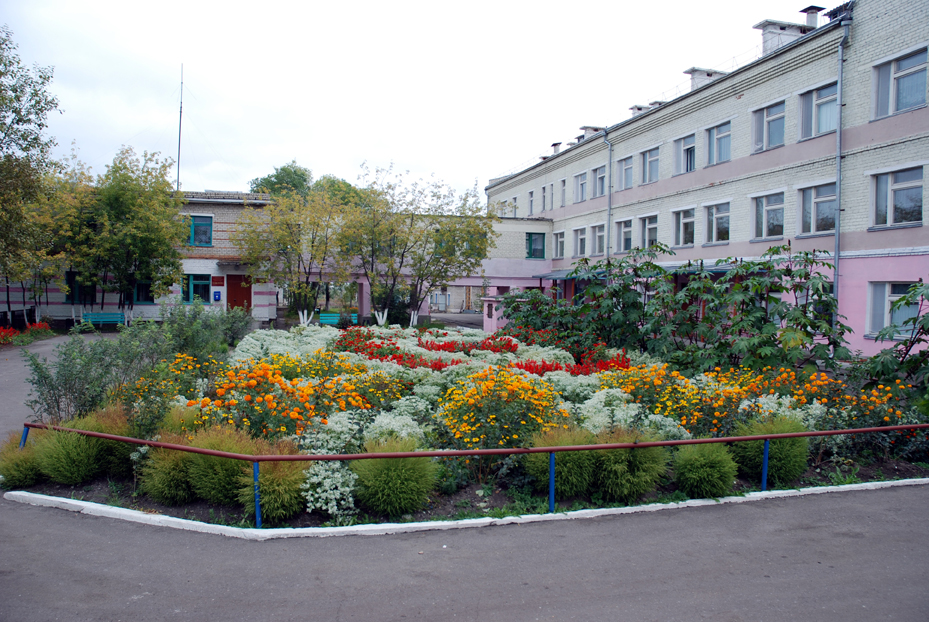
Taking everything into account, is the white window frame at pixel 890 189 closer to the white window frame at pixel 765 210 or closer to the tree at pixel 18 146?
the white window frame at pixel 765 210

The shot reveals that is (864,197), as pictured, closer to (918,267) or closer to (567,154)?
(918,267)

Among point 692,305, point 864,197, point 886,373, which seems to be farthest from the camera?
point 864,197

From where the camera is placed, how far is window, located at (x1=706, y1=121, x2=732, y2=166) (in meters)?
23.1

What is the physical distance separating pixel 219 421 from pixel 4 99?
46.4ft

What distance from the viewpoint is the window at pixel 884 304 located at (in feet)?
54.6

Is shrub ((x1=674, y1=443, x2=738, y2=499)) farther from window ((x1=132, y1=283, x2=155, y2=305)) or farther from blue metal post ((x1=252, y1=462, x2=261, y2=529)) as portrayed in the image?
window ((x1=132, y1=283, x2=155, y2=305))

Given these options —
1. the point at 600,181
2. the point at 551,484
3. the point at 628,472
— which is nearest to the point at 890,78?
the point at 600,181

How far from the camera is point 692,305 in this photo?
1216cm

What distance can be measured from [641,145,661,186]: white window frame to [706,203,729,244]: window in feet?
12.4

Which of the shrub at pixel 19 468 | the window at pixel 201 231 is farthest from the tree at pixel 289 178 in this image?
the shrub at pixel 19 468

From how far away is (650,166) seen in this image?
27.8 m

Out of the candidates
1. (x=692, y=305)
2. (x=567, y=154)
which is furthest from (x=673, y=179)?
(x=692, y=305)

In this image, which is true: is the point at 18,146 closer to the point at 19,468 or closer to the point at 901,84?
the point at 19,468

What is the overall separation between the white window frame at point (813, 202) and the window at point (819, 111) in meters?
1.70
